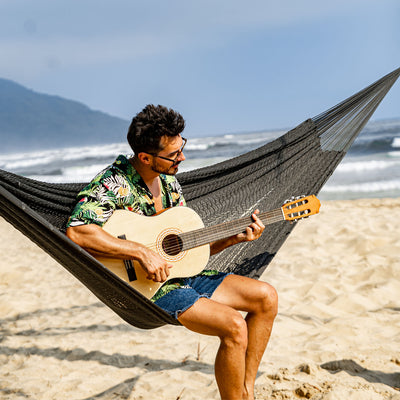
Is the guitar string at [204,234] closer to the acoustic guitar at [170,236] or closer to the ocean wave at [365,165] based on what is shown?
the acoustic guitar at [170,236]

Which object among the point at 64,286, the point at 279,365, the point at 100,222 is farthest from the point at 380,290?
the point at 64,286

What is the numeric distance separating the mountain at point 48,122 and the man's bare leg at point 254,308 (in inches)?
3674

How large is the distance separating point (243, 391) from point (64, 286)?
8.89 feet

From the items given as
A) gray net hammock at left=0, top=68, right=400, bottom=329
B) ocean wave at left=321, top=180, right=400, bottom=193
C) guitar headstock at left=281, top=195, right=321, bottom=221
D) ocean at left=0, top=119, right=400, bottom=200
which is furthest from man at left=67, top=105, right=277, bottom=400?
ocean wave at left=321, top=180, right=400, bottom=193

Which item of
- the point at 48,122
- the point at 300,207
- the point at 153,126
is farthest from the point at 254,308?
the point at 48,122

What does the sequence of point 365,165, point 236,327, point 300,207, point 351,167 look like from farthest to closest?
point 365,165 < point 351,167 < point 300,207 < point 236,327

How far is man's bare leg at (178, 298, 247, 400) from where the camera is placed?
1.61 meters

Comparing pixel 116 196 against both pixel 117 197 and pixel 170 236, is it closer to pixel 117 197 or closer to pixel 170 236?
pixel 117 197

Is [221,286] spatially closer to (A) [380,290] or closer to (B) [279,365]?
(B) [279,365]

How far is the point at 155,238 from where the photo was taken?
72.3 inches

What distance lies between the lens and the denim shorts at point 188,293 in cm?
165

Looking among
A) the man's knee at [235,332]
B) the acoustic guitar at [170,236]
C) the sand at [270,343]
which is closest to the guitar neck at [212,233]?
the acoustic guitar at [170,236]

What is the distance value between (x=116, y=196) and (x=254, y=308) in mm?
677

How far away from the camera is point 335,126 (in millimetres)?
2785
